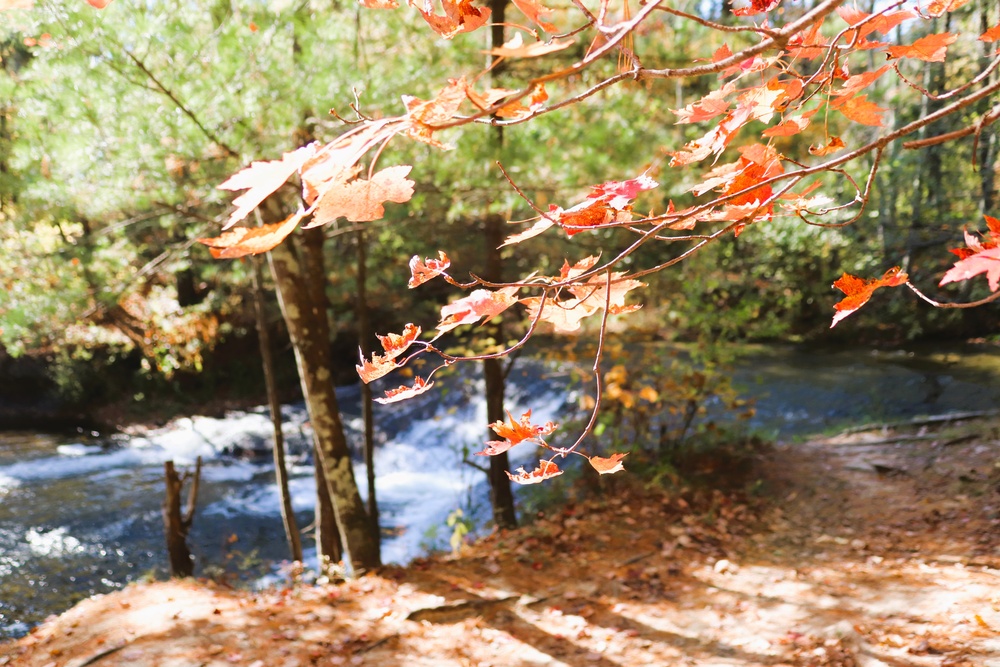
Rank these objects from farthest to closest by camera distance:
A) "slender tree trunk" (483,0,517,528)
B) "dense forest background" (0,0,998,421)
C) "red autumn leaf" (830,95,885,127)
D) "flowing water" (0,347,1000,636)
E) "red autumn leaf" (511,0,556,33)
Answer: "flowing water" (0,347,1000,636), "slender tree trunk" (483,0,517,528), "dense forest background" (0,0,998,421), "red autumn leaf" (830,95,885,127), "red autumn leaf" (511,0,556,33)

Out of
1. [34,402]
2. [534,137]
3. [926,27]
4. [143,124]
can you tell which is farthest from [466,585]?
[34,402]

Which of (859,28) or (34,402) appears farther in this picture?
(34,402)

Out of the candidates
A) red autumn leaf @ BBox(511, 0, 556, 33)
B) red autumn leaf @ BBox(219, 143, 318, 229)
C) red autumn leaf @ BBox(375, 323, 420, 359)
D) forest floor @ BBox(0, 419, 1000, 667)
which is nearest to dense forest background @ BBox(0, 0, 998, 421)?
red autumn leaf @ BBox(511, 0, 556, 33)

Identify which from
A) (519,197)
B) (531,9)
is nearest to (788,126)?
(531,9)

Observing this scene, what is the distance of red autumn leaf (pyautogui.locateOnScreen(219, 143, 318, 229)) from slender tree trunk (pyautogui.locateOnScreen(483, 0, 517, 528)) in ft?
12.8

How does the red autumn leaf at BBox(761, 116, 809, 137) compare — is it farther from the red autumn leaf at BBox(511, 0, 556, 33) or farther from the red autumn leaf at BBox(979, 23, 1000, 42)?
the red autumn leaf at BBox(511, 0, 556, 33)

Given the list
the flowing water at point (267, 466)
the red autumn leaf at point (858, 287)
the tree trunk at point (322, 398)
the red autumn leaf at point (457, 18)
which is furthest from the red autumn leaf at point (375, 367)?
the flowing water at point (267, 466)

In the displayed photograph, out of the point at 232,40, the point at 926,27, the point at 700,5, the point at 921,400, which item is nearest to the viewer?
the point at 232,40

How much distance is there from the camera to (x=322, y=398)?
460cm

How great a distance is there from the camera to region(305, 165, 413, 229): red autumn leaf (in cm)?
93

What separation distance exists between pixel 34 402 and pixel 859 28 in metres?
Result: 15.6

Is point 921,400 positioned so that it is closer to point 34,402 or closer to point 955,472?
point 955,472

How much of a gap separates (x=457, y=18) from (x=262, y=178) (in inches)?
23.2

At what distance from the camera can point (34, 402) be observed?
12.8m
